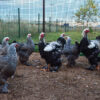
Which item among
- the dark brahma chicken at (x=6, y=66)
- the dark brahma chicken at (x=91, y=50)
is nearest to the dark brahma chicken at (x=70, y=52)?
the dark brahma chicken at (x=91, y=50)

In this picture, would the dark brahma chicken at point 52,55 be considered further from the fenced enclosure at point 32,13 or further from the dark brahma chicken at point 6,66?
the fenced enclosure at point 32,13

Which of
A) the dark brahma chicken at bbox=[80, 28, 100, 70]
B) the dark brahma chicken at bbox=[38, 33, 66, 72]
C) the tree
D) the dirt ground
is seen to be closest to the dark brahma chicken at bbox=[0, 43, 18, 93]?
the dirt ground

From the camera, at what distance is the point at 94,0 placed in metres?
8.27

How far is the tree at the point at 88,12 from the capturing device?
8094mm

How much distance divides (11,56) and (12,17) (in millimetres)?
6156

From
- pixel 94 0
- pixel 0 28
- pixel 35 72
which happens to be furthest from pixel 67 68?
pixel 0 28

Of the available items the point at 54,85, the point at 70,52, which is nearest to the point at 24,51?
the point at 70,52

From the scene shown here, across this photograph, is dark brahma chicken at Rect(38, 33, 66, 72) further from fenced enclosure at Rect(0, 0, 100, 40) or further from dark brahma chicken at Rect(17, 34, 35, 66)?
fenced enclosure at Rect(0, 0, 100, 40)

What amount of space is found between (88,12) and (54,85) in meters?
5.13

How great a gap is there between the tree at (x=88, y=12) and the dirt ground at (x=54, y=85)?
3292 mm

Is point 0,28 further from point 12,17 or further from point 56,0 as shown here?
point 56,0

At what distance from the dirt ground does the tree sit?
329cm

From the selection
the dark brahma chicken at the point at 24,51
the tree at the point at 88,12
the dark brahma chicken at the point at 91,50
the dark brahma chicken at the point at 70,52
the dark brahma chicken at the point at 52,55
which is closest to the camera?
the dark brahma chicken at the point at 52,55

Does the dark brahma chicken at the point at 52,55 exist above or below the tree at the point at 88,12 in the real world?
below
